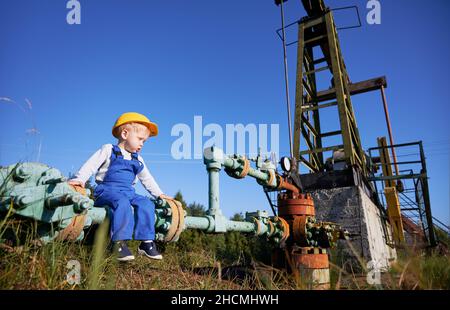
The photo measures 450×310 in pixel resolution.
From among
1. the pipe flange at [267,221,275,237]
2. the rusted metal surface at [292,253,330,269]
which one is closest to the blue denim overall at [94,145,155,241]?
the pipe flange at [267,221,275,237]

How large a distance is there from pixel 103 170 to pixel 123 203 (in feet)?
1.47

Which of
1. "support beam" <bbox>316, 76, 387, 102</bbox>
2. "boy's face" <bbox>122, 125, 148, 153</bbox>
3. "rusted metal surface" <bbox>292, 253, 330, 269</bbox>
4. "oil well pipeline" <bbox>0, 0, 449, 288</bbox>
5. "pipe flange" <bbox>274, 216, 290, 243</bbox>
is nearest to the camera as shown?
"oil well pipeline" <bbox>0, 0, 449, 288</bbox>

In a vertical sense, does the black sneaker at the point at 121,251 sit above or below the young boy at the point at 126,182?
below

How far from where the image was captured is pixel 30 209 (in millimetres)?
1339

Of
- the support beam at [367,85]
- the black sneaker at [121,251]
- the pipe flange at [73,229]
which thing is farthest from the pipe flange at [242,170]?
the support beam at [367,85]

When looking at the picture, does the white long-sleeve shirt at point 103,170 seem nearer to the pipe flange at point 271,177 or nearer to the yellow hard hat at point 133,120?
the yellow hard hat at point 133,120

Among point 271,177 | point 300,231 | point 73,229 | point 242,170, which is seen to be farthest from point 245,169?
point 73,229

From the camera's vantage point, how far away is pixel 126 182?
6.93 ft

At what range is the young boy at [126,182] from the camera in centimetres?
175

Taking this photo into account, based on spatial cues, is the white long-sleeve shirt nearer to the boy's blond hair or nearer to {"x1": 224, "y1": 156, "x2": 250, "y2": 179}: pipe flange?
the boy's blond hair

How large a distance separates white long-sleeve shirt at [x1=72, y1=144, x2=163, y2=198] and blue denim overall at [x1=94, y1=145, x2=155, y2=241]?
42mm

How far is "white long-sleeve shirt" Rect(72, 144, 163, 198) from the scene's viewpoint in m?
1.97

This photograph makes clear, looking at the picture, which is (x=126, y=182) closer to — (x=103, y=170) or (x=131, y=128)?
(x=103, y=170)
